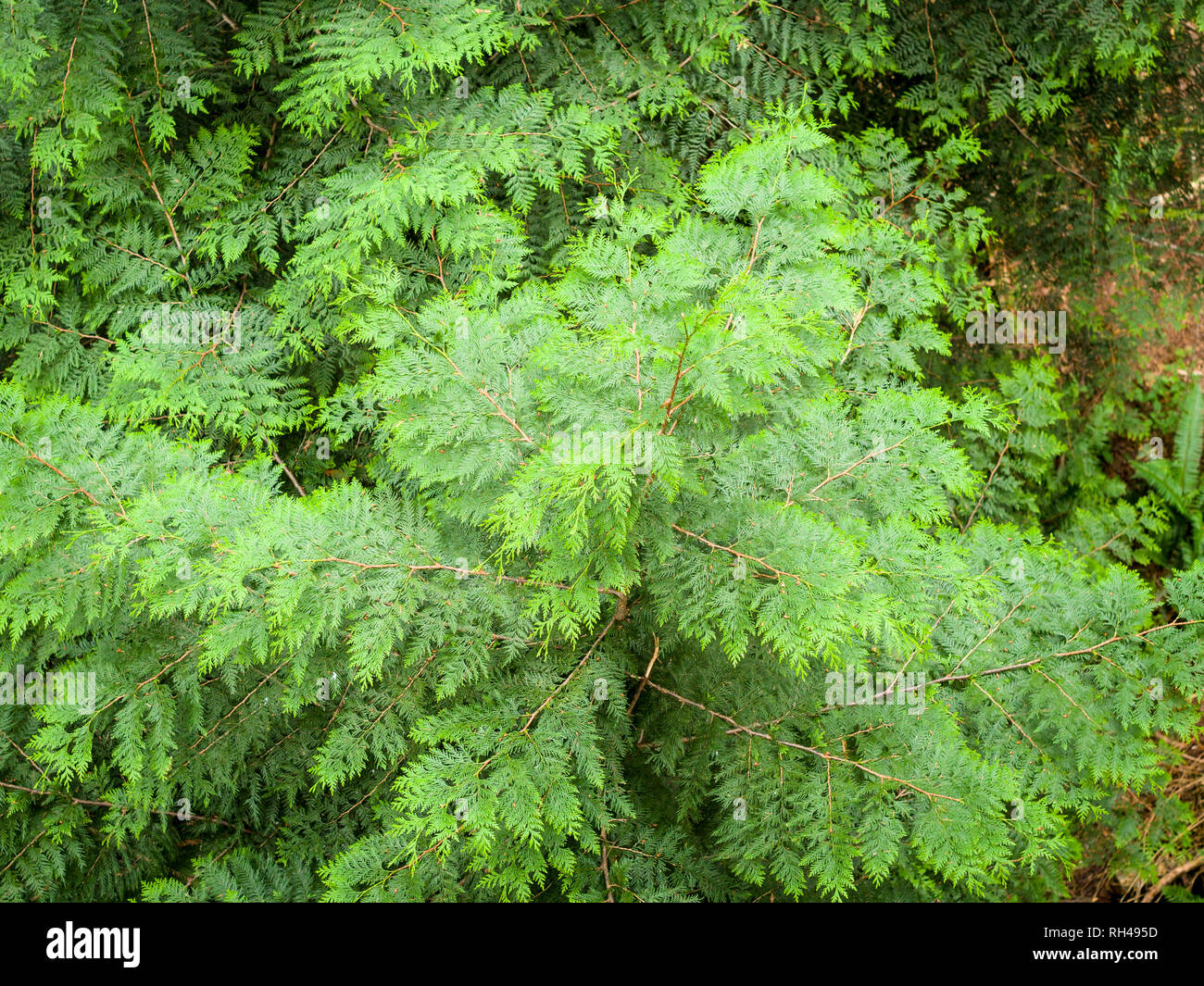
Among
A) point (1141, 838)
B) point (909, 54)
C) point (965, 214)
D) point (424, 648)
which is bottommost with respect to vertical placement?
point (1141, 838)

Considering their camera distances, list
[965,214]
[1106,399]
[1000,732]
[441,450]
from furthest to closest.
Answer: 1. [1106,399]
2. [965,214]
3. [1000,732]
4. [441,450]

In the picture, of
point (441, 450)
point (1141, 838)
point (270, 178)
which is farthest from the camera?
point (1141, 838)

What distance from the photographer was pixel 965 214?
2.96m

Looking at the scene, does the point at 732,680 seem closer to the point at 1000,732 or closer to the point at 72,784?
the point at 1000,732

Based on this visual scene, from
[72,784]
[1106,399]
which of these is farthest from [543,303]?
[1106,399]

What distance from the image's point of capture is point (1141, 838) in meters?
3.76

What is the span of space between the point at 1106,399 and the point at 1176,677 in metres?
2.56

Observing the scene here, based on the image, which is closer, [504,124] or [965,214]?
[504,124]

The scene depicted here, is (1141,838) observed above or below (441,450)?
below

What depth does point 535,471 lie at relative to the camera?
145cm

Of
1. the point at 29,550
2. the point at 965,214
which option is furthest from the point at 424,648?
the point at 965,214

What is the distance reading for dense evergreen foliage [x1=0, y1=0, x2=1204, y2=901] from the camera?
1.69 meters

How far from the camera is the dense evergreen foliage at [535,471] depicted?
1.69 metres
